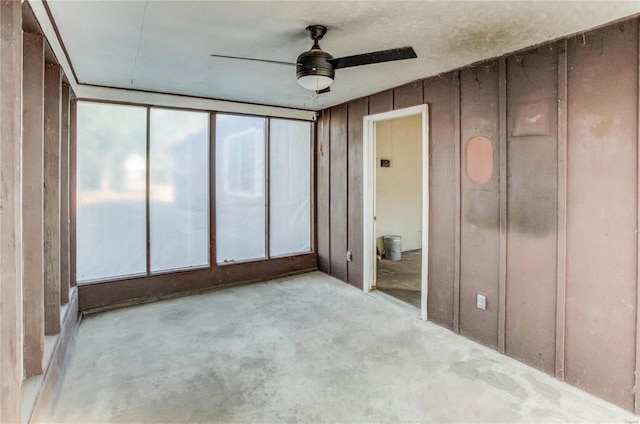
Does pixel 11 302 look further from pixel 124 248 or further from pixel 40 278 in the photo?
pixel 124 248

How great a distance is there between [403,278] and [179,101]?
3856mm

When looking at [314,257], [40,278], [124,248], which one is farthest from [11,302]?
[314,257]

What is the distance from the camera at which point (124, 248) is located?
4.21 m

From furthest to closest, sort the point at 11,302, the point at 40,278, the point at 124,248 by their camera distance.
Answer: the point at 124,248 → the point at 40,278 → the point at 11,302

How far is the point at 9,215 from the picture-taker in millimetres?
1526

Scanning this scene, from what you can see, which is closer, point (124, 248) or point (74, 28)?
point (74, 28)

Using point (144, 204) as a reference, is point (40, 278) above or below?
below

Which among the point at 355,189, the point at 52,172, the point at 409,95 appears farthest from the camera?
the point at 355,189

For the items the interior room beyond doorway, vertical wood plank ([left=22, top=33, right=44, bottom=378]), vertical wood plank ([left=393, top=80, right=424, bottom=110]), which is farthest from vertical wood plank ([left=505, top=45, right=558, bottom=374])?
vertical wood plank ([left=22, top=33, right=44, bottom=378])

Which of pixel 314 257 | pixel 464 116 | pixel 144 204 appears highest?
pixel 464 116

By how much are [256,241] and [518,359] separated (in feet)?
11.3

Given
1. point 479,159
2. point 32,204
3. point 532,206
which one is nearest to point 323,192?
point 479,159

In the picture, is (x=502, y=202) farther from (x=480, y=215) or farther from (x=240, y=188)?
(x=240, y=188)

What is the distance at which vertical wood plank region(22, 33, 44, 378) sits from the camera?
215cm
